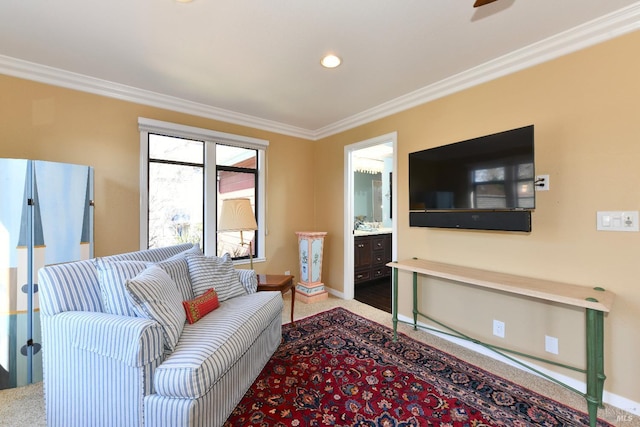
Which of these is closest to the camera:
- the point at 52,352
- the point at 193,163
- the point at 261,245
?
the point at 52,352

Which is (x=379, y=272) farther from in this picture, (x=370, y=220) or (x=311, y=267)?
(x=311, y=267)

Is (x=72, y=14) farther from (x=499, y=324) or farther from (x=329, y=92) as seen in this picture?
(x=499, y=324)

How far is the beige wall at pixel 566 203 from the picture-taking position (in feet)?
5.82

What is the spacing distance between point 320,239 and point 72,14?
3138 mm

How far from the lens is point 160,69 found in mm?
2471

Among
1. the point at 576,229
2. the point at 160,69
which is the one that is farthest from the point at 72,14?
the point at 576,229

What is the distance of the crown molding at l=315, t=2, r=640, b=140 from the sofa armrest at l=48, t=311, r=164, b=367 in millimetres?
3011

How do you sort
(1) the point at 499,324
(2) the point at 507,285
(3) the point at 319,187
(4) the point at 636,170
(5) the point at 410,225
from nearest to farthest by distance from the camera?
(4) the point at 636,170 < (2) the point at 507,285 < (1) the point at 499,324 < (5) the point at 410,225 < (3) the point at 319,187

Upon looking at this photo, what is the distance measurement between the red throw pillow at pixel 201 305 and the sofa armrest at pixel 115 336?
43cm

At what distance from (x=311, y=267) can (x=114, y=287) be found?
2.51m

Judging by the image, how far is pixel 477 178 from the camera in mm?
2309

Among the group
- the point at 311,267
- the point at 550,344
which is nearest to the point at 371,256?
the point at 311,267

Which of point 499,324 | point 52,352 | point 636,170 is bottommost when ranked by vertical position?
point 499,324

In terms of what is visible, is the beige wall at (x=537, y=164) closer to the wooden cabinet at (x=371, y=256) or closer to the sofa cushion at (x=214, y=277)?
the sofa cushion at (x=214, y=277)
